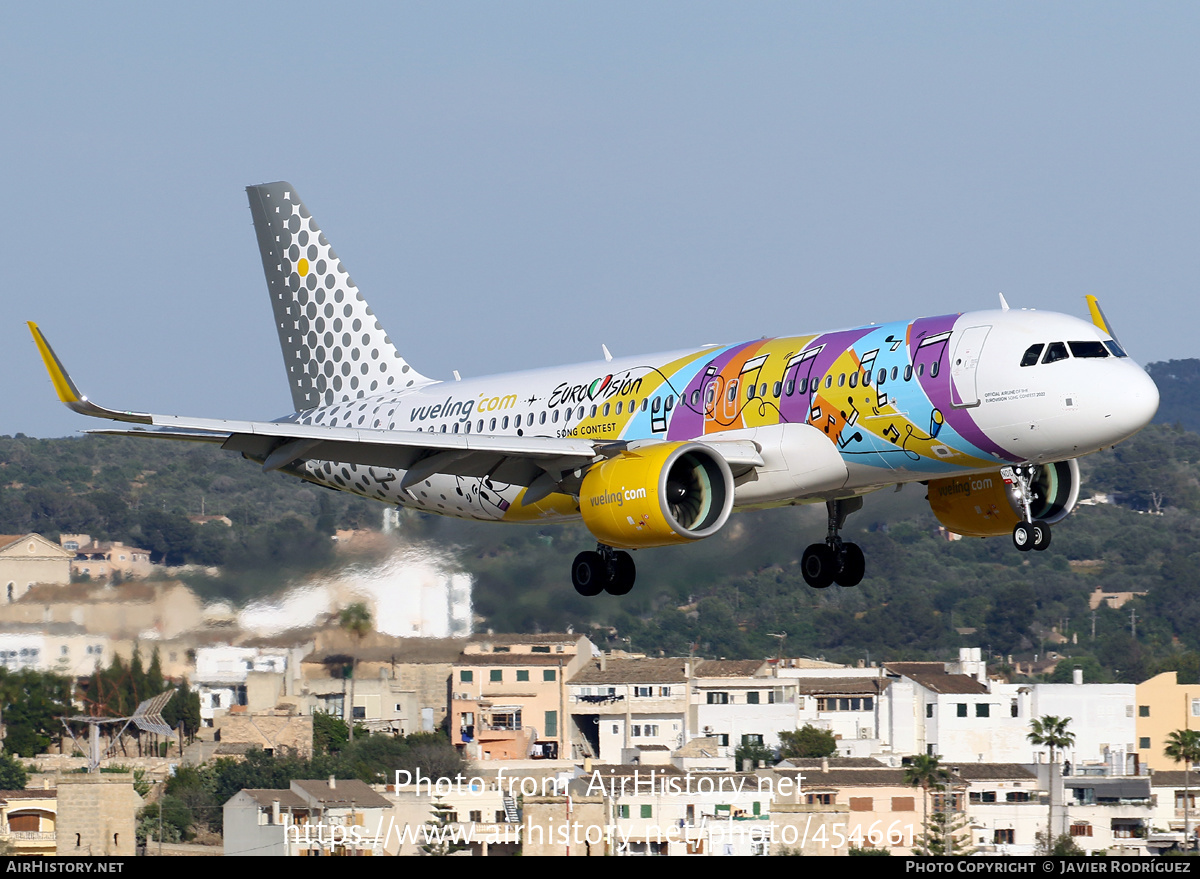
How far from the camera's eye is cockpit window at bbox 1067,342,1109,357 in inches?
1102

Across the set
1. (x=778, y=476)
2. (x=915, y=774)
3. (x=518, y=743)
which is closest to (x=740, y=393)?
(x=778, y=476)

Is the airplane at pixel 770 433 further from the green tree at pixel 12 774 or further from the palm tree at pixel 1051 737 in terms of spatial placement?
the palm tree at pixel 1051 737

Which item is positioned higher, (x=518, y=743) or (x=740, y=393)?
(x=740, y=393)

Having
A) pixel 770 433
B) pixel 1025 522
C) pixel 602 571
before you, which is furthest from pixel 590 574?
pixel 1025 522

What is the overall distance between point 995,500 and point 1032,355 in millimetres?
5551

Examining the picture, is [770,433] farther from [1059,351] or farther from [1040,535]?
[1059,351]

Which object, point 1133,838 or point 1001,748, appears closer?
point 1133,838

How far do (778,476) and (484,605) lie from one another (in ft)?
46.0

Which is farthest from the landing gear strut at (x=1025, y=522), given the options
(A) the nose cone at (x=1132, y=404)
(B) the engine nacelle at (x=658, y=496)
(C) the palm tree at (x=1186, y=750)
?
(C) the palm tree at (x=1186, y=750)

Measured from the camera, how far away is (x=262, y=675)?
4562 cm

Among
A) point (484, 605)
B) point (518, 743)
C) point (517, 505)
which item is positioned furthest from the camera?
point (518, 743)
